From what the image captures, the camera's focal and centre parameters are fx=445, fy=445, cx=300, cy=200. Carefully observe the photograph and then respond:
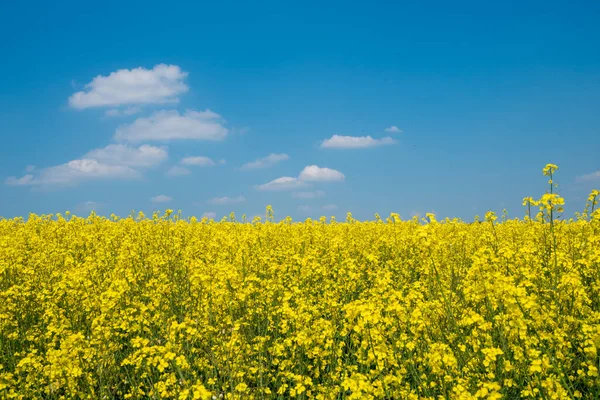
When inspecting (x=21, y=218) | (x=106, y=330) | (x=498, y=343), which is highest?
(x=21, y=218)

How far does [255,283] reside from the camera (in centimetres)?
739

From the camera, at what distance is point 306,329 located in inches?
194

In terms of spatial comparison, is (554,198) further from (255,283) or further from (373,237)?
(373,237)

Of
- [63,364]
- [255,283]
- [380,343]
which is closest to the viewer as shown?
[380,343]

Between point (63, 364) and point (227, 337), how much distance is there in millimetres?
1867

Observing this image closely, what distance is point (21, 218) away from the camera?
18609mm

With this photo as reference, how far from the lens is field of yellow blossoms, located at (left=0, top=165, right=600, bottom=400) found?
4.13m

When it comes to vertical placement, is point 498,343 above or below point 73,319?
below

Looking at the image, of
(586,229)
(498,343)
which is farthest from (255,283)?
(586,229)

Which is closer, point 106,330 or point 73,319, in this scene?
point 106,330

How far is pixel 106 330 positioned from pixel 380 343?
313cm

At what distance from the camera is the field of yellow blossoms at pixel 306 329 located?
13.5 feet

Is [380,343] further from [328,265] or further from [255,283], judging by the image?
[328,265]

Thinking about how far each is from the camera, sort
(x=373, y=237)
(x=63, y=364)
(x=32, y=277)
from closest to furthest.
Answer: (x=63, y=364)
(x=32, y=277)
(x=373, y=237)
